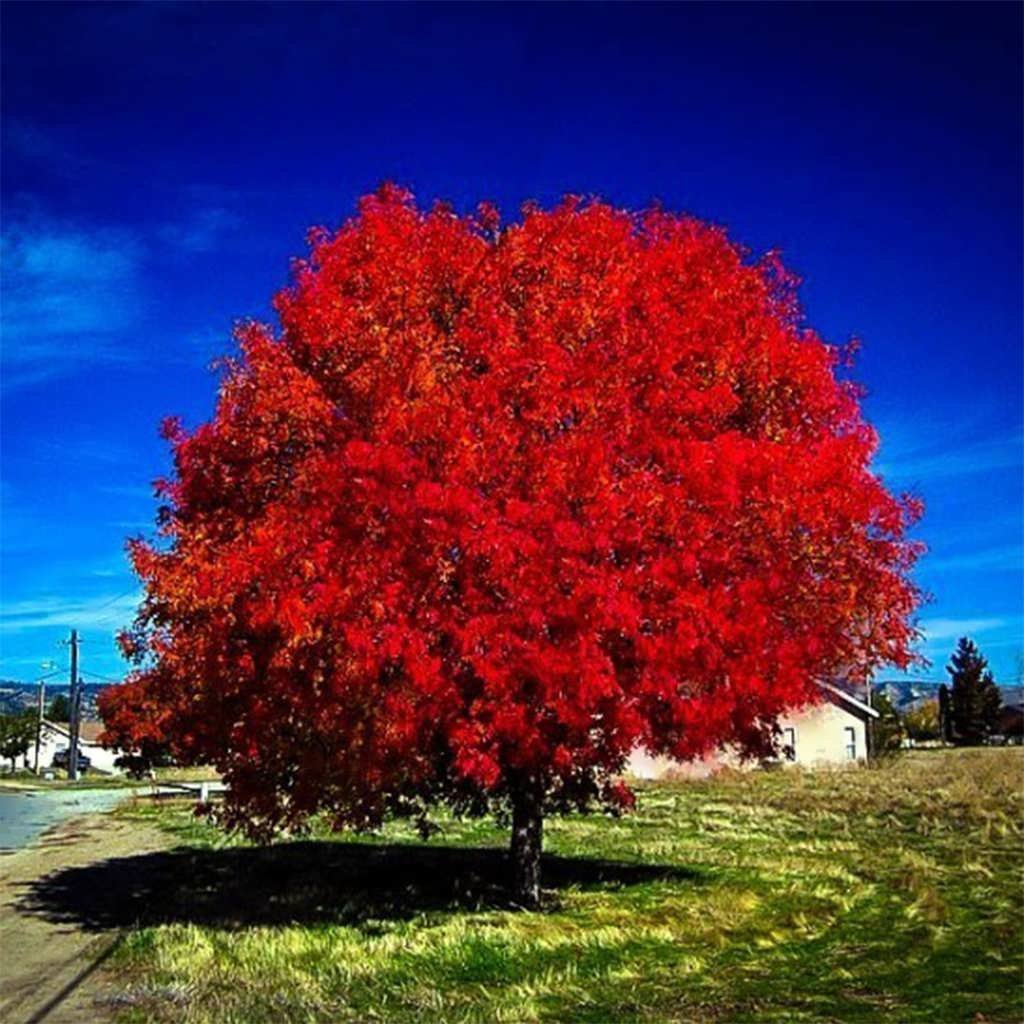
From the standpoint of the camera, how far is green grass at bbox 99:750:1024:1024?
12789 millimetres

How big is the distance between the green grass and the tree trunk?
490mm

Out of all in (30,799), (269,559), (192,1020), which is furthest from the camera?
(30,799)

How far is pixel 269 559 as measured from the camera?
1548 centimetres

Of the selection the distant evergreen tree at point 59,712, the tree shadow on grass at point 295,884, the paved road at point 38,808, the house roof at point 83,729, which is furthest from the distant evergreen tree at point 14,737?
the tree shadow on grass at point 295,884

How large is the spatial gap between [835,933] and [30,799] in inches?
2303

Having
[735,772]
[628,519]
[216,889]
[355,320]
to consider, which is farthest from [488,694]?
A: [735,772]

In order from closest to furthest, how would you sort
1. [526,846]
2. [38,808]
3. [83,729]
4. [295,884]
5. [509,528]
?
1. [509,528]
2. [526,846]
3. [295,884]
4. [38,808]
5. [83,729]

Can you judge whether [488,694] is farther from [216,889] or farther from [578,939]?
[216,889]

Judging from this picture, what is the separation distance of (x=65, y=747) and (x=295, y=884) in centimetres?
13386

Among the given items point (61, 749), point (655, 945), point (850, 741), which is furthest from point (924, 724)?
point (655, 945)

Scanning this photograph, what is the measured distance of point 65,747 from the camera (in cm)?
14688

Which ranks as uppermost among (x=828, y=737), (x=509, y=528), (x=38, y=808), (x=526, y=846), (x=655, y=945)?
(x=509, y=528)

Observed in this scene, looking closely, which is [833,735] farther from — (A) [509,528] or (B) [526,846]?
(A) [509,528]

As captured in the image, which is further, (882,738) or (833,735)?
(882,738)
